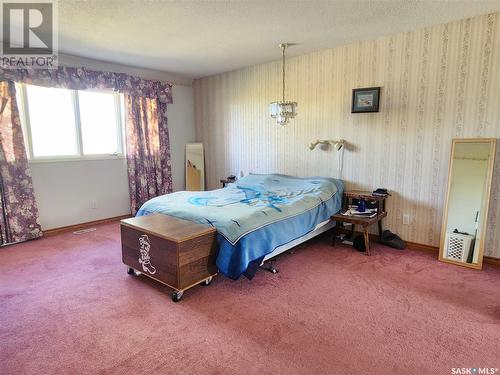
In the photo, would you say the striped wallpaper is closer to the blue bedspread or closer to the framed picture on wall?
the framed picture on wall

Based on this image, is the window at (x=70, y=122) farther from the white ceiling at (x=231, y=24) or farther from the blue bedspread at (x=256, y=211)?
the blue bedspread at (x=256, y=211)

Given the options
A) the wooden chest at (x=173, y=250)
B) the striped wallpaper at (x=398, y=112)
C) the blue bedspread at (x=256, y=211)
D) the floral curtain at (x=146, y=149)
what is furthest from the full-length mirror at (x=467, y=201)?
the floral curtain at (x=146, y=149)

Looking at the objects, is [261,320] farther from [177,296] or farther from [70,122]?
[70,122]

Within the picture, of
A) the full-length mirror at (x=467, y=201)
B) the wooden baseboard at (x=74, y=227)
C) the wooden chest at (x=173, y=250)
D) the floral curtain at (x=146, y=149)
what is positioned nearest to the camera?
the wooden chest at (x=173, y=250)

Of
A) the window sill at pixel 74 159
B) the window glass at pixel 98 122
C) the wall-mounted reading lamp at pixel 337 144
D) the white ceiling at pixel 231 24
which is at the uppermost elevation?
the white ceiling at pixel 231 24

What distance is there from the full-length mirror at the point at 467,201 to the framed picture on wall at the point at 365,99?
37.1 inches

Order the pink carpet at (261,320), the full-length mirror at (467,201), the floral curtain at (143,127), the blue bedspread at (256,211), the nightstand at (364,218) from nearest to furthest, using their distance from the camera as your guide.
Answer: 1. the pink carpet at (261,320)
2. the blue bedspread at (256,211)
3. the full-length mirror at (467,201)
4. the nightstand at (364,218)
5. the floral curtain at (143,127)

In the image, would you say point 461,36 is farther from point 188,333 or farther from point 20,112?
point 20,112

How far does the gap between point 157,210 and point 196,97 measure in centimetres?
311

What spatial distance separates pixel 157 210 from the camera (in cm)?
311

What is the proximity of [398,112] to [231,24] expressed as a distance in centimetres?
205

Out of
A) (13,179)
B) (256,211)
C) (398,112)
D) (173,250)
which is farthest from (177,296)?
(398,112)

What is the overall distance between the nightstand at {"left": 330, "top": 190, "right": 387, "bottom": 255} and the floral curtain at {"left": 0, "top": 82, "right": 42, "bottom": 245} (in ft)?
12.2

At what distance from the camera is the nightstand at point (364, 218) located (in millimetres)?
3279
